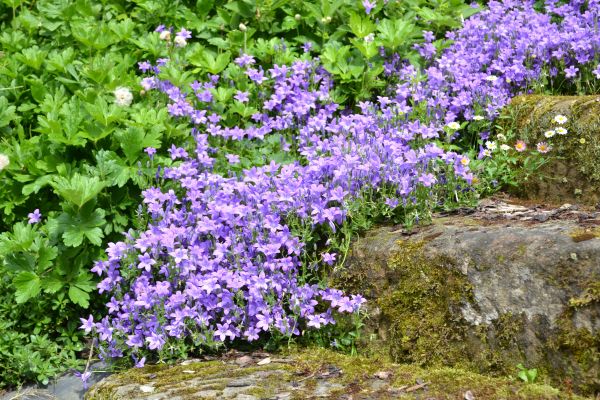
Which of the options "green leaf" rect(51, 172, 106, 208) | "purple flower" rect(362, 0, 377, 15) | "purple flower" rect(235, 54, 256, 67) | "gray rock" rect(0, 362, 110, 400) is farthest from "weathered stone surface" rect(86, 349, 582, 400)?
"purple flower" rect(362, 0, 377, 15)

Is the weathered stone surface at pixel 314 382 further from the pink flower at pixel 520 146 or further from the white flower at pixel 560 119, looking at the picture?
the white flower at pixel 560 119

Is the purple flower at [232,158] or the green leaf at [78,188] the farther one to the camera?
the purple flower at [232,158]

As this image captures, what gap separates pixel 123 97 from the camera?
17.1 ft

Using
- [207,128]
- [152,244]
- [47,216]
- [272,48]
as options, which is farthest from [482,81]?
[47,216]

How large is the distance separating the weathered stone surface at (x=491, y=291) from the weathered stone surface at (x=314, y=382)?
0.14 meters

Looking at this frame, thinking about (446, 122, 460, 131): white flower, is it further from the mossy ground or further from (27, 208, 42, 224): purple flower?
(27, 208, 42, 224): purple flower

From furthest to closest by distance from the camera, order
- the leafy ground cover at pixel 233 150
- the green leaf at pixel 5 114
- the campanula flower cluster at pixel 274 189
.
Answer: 1. the green leaf at pixel 5 114
2. the leafy ground cover at pixel 233 150
3. the campanula flower cluster at pixel 274 189

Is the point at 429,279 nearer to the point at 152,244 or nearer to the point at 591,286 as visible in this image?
the point at 591,286

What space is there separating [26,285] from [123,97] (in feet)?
5.02

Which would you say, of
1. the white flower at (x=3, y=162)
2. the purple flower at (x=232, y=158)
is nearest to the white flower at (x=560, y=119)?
the purple flower at (x=232, y=158)

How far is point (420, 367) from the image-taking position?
378cm

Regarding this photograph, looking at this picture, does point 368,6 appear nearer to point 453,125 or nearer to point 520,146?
point 453,125

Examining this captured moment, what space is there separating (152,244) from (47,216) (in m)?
1.06

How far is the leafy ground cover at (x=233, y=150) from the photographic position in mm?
4145
